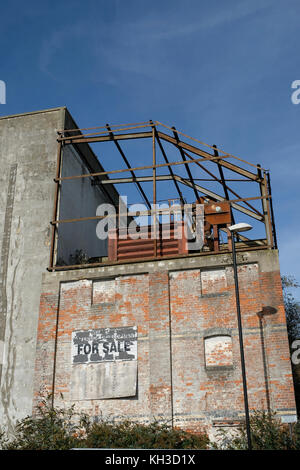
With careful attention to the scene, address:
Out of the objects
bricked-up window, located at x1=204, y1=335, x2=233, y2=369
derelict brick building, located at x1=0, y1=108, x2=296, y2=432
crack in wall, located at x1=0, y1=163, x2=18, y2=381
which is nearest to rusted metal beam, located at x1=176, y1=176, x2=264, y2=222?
derelict brick building, located at x1=0, y1=108, x2=296, y2=432

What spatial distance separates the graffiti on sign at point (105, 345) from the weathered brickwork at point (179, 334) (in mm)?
229

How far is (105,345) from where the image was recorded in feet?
60.0

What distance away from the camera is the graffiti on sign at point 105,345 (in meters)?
18.0

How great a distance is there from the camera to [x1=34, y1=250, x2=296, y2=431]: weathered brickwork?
16625mm

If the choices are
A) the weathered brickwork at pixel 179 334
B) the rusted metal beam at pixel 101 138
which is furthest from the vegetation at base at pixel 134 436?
the rusted metal beam at pixel 101 138

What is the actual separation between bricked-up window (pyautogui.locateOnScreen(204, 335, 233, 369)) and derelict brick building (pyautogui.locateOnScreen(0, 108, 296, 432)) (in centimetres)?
3

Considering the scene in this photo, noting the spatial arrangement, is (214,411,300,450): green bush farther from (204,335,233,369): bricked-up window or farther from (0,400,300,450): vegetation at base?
A: (204,335,233,369): bricked-up window

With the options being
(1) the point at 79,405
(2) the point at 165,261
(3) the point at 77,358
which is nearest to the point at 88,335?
(3) the point at 77,358

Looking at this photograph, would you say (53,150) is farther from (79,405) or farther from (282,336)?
(282,336)

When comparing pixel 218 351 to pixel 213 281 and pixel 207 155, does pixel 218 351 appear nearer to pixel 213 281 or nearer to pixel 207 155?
pixel 213 281

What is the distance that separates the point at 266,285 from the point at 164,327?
12.4 feet

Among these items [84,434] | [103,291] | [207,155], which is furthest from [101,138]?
[84,434]

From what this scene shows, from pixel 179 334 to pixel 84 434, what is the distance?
15.0ft
